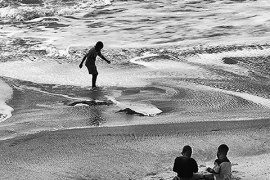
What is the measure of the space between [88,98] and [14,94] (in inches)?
80.7

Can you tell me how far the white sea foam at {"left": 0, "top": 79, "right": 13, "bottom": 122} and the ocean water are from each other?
2 cm

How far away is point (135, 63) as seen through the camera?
60.2 ft

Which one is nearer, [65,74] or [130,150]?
[130,150]

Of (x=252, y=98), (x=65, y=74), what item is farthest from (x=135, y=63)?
(x=252, y=98)

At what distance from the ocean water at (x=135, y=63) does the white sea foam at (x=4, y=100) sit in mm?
23

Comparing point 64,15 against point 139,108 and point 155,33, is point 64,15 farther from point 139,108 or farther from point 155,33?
point 139,108

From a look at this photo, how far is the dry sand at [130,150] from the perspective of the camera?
8602 millimetres

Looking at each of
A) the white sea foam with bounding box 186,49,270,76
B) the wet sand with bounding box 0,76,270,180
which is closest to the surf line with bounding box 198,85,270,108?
the wet sand with bounding box 0,76,270,180

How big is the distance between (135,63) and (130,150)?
29.0ft

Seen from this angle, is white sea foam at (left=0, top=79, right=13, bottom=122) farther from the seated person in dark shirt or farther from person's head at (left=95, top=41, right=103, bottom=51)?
the seated person in dark shirt

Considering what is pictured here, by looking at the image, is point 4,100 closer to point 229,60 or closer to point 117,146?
point 117,146

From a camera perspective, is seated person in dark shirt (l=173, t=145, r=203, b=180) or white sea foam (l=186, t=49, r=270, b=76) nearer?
seated person in dark shirt (l=173, t=145, r=203, b=180)

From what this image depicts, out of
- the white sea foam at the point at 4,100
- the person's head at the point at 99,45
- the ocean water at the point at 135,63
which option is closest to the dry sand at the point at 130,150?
the ocean water at the point at 135,63

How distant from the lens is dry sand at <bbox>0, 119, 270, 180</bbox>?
860 cm
